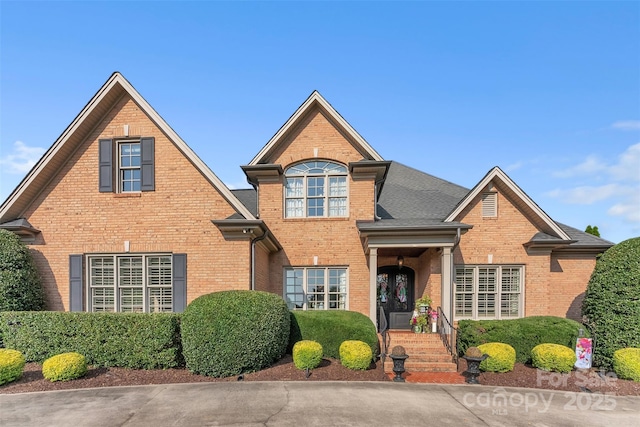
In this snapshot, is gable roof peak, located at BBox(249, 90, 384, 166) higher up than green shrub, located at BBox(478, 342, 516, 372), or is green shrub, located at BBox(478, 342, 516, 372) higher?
gable roof peak, located at BBox(249, 90, 384, 166)

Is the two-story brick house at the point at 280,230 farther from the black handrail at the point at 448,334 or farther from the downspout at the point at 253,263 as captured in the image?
the black handrail at the point at 448,334

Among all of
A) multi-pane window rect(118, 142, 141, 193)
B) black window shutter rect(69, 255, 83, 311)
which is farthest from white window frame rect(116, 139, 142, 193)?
black window shutter rect(69, 255, 83, 311)

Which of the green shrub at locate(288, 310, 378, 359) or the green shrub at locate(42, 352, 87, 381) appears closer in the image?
the green shrub at locate(42, 352, 87, 381)

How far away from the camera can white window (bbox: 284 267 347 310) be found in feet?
42.8

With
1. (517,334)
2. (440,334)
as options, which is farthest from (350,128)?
(517,334)

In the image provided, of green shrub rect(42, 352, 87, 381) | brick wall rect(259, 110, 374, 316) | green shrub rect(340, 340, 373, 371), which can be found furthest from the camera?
brick wall rect(259, 110, 374, 316)

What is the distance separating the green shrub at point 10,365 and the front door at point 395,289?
11.3 m

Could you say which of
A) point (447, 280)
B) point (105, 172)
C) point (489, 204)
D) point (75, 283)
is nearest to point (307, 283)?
point (447, 280)

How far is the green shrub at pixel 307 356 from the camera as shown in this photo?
9117mm

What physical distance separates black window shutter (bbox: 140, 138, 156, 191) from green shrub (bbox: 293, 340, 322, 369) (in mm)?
6938

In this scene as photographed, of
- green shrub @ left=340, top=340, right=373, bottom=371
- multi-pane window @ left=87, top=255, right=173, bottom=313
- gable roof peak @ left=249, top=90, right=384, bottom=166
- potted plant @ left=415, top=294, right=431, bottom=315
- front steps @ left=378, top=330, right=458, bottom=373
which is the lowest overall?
front steps @ left=378, top=330, right=458, bottom=373

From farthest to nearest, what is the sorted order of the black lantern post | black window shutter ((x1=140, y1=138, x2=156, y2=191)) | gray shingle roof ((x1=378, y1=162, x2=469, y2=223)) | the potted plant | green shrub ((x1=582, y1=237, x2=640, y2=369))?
gray shingle roof ((x1=378, y1=162, x2=469, y2=223))
the potted plant
black window shutter ((x1=140, y1=138, x2=156, y2=191))
green shrub ((x1=582, y1=237, x2=640, y2=369))
the black lantern post

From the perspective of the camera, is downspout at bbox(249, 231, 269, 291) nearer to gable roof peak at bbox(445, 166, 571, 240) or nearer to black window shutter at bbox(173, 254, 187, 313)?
black window shutter at bbox(173, 254, 187, 313)

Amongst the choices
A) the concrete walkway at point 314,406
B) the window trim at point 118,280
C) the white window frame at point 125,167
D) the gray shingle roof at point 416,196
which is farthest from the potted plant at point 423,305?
the white window frame at point 125,167
